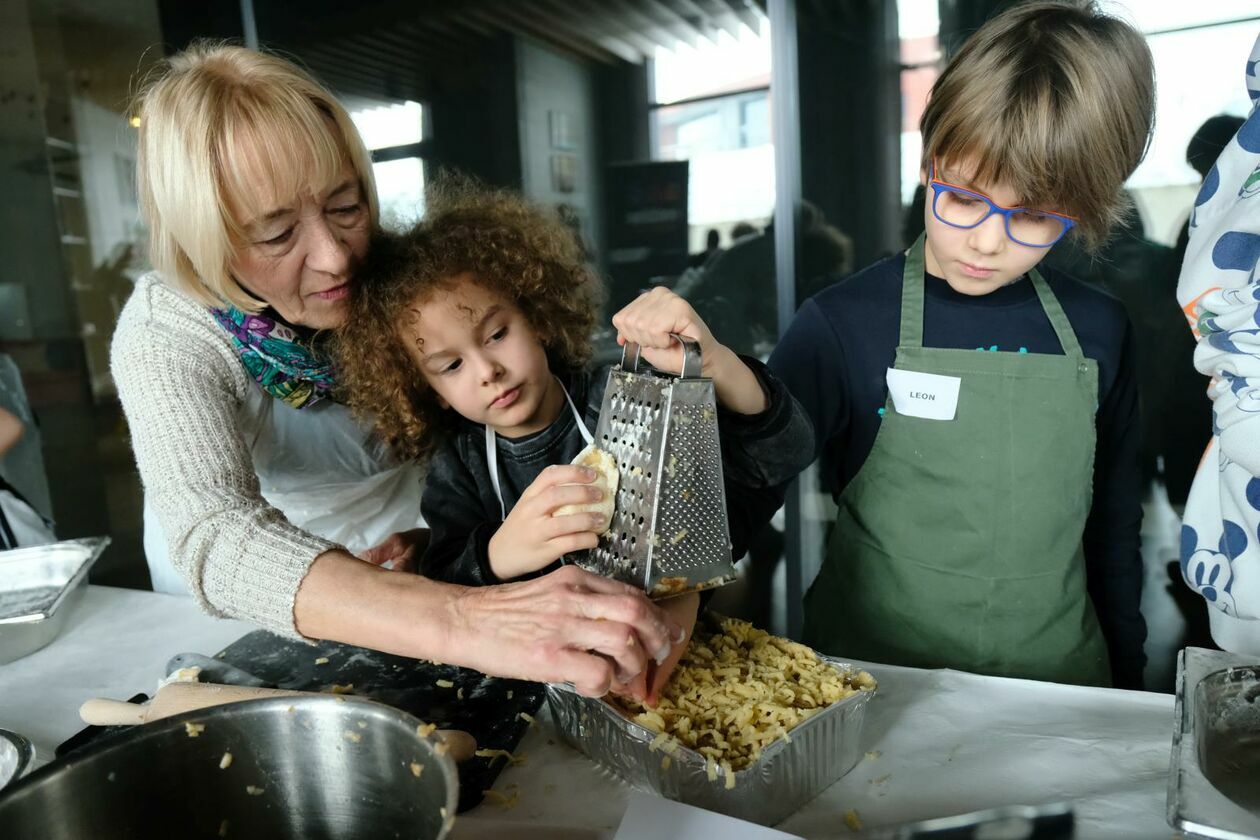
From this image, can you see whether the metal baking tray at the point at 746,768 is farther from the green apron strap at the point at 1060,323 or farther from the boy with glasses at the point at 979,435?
the green apron strap at the point at 1060,323

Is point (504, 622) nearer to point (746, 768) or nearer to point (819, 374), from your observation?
point (746, 768)

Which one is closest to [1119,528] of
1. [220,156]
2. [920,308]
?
[920,308]

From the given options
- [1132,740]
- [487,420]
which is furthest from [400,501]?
[1132,740]

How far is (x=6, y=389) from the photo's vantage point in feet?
11.5

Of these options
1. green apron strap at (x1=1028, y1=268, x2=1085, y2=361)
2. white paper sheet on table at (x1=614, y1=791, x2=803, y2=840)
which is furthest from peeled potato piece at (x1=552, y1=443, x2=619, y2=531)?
green apron strap at (x1=1028, y1=268, x2=1085, y2=361)

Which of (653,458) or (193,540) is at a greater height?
(653,458)

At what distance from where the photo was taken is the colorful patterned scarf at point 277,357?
152 centimetres

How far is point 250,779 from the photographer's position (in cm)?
83

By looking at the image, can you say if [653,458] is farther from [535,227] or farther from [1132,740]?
[535,227]

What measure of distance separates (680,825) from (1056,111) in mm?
1161

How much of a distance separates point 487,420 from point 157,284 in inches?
26.4

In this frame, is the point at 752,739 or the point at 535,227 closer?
the point at 752,739

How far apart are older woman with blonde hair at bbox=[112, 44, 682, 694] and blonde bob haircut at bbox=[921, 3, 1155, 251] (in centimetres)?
82

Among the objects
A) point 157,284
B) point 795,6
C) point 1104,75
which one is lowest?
point 157,284
